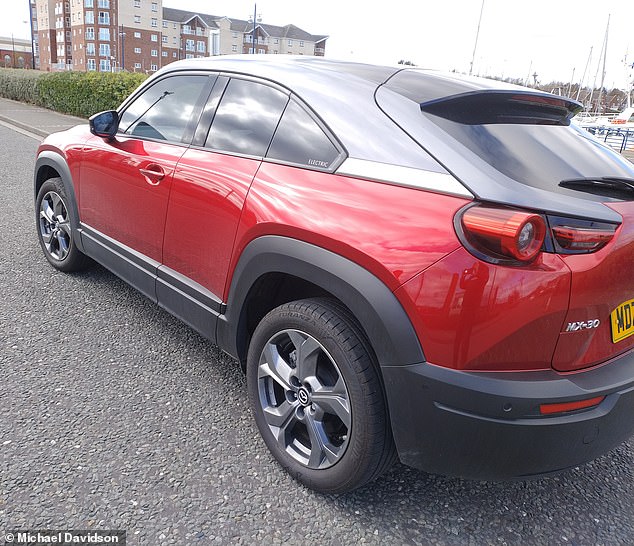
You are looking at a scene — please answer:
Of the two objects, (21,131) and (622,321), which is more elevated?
(622,321)

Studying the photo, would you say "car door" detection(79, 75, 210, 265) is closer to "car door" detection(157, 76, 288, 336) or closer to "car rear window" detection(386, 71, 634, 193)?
"car door" detection(157, 76, 288, 336)

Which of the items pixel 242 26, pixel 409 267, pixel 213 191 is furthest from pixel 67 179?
pixel 242 26

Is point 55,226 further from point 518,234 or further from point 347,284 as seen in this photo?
point 518,234

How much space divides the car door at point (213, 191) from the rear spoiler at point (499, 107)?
0.77 metres

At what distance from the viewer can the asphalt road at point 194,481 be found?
203cm

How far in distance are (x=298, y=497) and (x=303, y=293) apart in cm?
84

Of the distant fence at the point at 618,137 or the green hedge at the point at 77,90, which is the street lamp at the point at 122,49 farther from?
the distant fence at the point at 618,137

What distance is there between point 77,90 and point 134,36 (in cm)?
7402

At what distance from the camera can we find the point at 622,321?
189cm

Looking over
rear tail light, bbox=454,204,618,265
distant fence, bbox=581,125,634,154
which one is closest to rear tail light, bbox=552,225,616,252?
rear tail light, bbox=454,204,618,265

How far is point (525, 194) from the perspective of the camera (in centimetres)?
172

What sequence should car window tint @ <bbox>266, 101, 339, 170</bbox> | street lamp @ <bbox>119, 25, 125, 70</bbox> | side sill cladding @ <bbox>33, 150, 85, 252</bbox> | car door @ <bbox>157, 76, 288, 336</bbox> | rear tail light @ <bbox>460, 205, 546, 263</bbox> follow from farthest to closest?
1. street lamp @ <bbox>119, 25, 125, 70</bbox>
2. side sill cladding @ <bbox>33, 150, 85, 252</bbox>
3. car door @ <bbox>157, 76, 288, 336</bbox>
4. car window tint @ <bbox>266, 101, 339, 170</bbox>
5. rear tail light @ <bbox>460, 205, 546, 263</bbox>

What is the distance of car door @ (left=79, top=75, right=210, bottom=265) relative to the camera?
2.94m

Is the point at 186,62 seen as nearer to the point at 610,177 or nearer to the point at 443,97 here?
the point at 443,97
